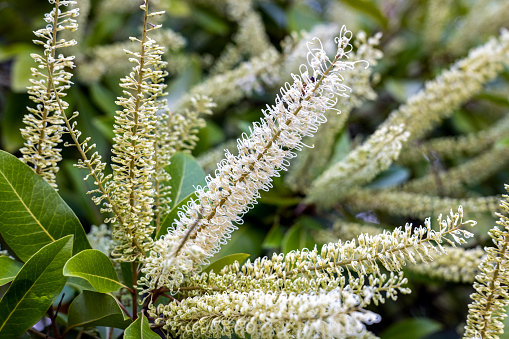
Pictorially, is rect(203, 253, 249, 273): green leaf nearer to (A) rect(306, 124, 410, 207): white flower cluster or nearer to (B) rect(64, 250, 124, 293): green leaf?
(B) rect(64, 250, 124, 293): green leaf

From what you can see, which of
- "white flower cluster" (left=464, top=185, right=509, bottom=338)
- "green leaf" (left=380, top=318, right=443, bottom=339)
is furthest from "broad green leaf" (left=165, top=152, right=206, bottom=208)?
"green leaf" (left=380, top=318, right=443, bottom=339)

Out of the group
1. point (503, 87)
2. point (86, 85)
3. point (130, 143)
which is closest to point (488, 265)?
point (130, 143)

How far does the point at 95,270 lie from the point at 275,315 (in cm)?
49

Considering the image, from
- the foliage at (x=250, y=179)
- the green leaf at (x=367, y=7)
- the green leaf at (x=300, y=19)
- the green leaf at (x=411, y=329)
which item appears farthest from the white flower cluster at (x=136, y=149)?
the green leaf at (x=367, y=7)

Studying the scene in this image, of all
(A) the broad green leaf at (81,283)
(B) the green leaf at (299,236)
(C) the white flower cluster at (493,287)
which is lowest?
(A) the broad green leaf at (81,283)

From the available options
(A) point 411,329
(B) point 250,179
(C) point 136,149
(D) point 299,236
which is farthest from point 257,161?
(A) point 411,329

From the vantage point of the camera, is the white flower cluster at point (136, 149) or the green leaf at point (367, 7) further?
the green leaf at point (367, 7)

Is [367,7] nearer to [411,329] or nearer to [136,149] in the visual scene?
[411,329]

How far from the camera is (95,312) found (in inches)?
44.9

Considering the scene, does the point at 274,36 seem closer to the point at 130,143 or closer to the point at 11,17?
the point at 11,17

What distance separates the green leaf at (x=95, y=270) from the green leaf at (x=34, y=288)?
0.19 ft

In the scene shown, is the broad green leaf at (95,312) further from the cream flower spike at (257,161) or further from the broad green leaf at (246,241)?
the broad green leaf at (246,241)

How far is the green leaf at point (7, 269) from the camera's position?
1.10 meters

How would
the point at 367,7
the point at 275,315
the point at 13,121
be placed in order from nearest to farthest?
1. the point at 275,315
2. the point at 13,121
3. the point at 367,7
